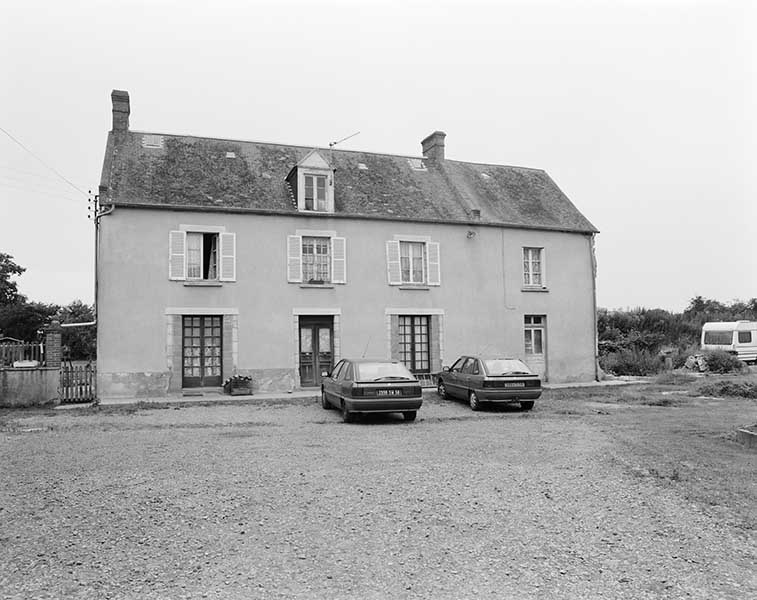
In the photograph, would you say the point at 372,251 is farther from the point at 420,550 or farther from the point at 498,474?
the point at 420,550

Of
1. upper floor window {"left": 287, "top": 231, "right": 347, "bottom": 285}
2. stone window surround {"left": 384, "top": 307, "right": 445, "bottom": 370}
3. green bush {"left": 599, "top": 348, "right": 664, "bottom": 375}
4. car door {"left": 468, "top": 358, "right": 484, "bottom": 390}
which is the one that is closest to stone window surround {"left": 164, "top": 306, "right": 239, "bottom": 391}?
upper floor window {"left": 287, "top": 231, "right": 347, "bottom": 285}

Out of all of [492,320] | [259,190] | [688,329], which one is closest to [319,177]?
[259,190]

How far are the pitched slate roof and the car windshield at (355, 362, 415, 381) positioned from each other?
8.35 m

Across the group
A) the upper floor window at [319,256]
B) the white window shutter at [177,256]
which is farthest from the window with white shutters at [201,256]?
the upper floor window at [319,256]

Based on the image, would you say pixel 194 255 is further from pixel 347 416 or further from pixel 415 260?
pixel 347 416

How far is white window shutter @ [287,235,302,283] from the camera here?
19.8 m

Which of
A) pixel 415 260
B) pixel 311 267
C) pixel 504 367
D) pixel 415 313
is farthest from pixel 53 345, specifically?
pixel 504 367

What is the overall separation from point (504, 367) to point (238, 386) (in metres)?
7.94

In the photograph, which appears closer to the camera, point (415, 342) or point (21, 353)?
point (21, 353)

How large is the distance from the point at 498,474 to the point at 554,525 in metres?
2.00

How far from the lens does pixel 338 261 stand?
20359 millimetres

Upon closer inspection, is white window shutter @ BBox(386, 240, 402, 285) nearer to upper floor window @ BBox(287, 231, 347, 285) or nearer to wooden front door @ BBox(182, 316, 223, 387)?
upper floor window @ BBox(287, 231, 347, 285)

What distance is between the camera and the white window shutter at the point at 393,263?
68.7ft

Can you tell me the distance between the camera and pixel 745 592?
14.3 feet
